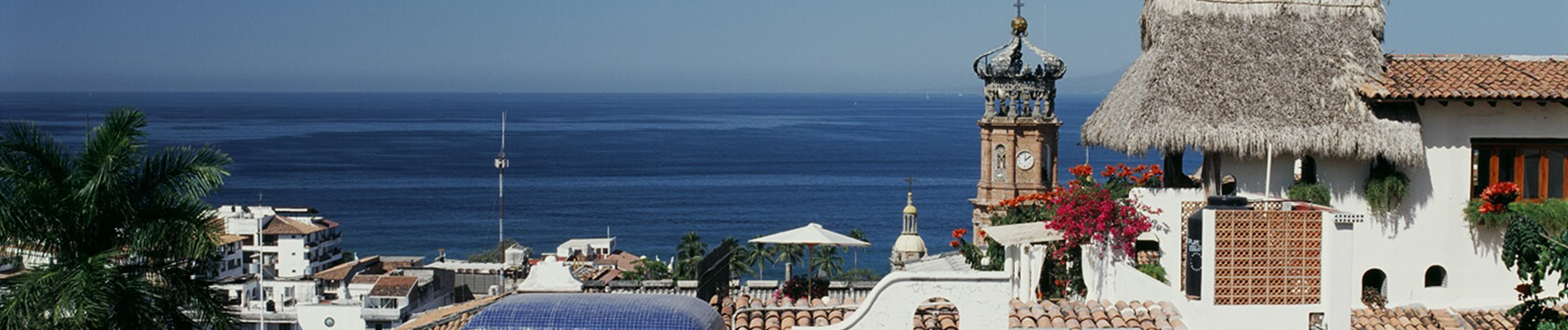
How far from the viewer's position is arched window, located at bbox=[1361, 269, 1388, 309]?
14969 millimetres

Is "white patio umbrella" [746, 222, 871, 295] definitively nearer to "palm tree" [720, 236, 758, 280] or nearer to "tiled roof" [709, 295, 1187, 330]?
"tiled roof" [709, 295, 1187, 330]

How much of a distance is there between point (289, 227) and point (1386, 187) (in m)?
55.5

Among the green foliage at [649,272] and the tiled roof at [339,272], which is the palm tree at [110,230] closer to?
the green foliage at [649,272]

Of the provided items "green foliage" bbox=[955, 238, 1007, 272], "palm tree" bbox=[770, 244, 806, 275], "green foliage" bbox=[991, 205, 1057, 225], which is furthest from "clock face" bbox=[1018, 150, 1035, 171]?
"palm tree" bbox=[770, 244, 806, 275]

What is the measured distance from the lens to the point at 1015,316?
12.7 metres

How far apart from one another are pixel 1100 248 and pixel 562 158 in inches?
5397

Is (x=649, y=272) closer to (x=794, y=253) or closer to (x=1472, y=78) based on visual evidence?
(x=794, y=253)

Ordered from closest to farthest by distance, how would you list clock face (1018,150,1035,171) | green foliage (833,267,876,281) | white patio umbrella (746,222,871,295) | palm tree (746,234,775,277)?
white patio umbrella (746,222,871,295), clock face (1018,150,1035,171), green foliage (833,267,876,281), palm tree (746,234,775,277)

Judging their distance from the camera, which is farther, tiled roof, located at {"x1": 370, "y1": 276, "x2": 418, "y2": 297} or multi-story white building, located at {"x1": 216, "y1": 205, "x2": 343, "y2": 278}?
multi-story white building, located at {"x1": 216, "y1": 205, "x2": 343, "y2": 278}

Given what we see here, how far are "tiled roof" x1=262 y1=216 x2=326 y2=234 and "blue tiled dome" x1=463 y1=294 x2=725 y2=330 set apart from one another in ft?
180

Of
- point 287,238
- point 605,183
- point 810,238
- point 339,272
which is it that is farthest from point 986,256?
point 605,183

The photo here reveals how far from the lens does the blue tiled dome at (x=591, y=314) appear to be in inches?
427

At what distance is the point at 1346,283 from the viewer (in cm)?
1227

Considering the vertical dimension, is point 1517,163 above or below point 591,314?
above
